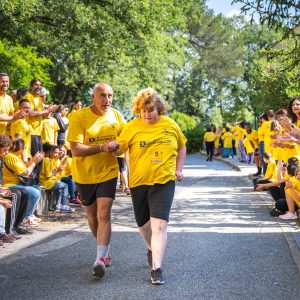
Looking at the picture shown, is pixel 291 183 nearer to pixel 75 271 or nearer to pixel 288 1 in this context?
pixel 288 1

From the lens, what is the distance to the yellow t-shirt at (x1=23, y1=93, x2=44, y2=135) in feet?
37.2

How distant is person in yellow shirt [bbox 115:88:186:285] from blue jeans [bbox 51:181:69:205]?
17.9 ft

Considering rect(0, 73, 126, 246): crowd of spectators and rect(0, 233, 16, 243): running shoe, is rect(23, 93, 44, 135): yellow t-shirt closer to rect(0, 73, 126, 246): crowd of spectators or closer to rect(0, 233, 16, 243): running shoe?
rect(0, 73, 126, 246): crowd of spectators

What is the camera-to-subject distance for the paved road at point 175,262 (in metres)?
5.59

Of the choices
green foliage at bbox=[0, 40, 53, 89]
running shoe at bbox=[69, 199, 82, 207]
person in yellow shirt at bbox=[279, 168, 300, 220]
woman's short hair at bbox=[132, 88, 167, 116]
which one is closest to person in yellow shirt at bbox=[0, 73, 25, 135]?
running shoe at bbox=[69, 199, 82, 207]

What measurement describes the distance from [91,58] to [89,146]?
21288 mm

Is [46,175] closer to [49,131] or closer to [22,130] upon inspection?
[22,130]

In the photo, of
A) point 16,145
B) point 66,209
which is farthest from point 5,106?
point 66,209

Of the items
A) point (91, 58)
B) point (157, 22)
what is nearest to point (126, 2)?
point (157, 22)

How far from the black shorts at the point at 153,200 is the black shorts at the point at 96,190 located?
0.89 ft

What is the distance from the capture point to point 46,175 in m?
11.4

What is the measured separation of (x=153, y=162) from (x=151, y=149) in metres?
0.14

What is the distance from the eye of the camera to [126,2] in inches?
808

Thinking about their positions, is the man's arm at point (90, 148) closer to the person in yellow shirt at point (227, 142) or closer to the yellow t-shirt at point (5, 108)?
the yellow t-shirt at point (5, 108)
